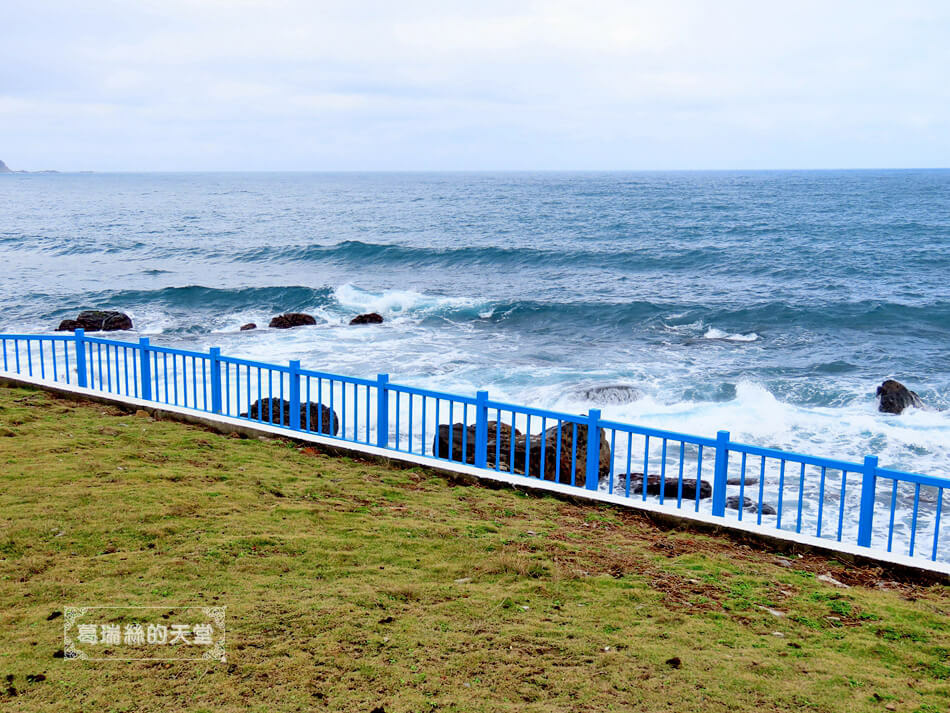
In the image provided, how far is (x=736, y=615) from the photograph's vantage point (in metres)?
5.95

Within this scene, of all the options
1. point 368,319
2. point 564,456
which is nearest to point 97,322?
point 368,319

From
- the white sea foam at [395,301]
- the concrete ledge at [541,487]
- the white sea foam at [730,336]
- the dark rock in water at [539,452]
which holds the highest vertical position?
the concrete ledge at [541,487]

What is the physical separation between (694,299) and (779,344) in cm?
793

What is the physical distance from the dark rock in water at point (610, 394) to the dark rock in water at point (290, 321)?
42.8 feet

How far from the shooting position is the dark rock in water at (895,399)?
18.5 meters

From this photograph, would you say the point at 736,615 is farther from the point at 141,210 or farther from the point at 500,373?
the point at 141,210

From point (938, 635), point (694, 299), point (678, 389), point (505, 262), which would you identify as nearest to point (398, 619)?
point (938, 635)

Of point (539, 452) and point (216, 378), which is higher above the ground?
point (216, 378)

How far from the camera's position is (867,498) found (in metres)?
7.38

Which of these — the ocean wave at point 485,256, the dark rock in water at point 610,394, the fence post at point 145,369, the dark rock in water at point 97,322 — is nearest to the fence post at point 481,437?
the fence post at point 145,369

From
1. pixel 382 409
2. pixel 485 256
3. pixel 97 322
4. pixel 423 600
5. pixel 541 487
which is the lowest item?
pixel 97 322

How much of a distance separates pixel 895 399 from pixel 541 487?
43.2 feet

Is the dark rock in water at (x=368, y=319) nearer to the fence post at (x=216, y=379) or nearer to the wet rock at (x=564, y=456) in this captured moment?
the wet rock at (x=564, y=456)

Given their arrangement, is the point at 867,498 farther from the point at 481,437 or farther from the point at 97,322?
the point at 97,322
